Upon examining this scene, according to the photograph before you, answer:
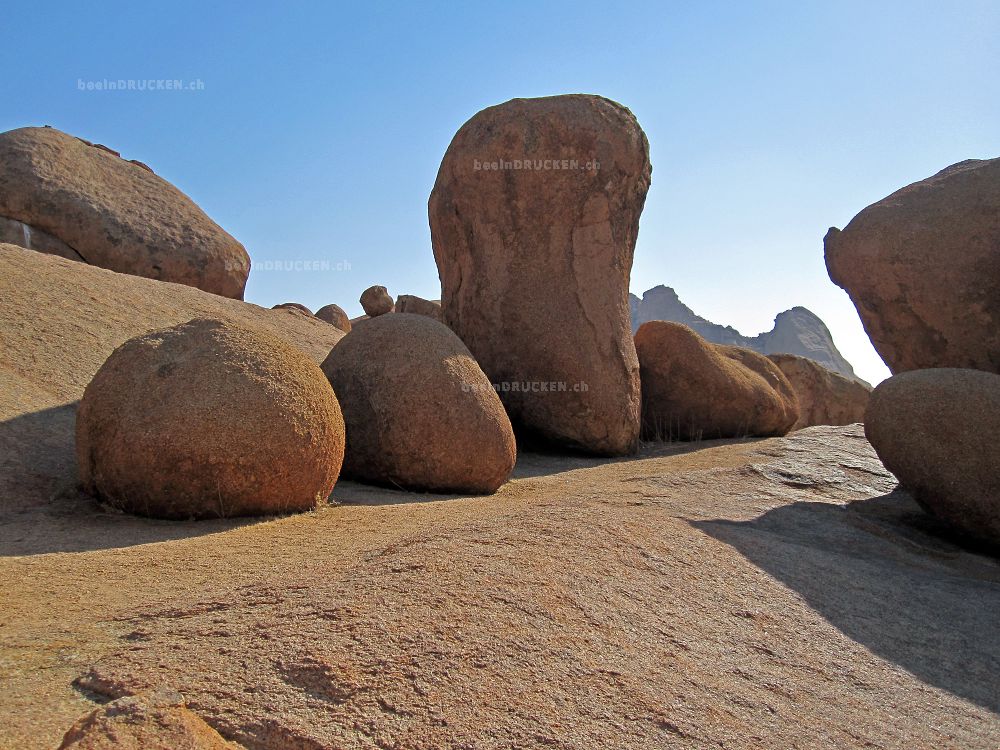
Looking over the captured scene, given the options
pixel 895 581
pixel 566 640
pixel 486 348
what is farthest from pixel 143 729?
pixel 486 348

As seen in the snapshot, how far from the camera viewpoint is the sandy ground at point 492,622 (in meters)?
1.71

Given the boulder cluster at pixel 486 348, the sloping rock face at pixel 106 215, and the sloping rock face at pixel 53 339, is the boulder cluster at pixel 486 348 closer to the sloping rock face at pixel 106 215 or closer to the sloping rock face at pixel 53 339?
the sloping rock face at pixel 106 215

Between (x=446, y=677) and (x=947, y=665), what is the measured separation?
69.1 inches

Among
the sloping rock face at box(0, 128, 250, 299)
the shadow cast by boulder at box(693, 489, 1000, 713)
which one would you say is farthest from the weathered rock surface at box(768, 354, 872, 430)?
the sloping rock face at box(0, 128, 250, 299)

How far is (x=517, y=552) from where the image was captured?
2549 millimetres

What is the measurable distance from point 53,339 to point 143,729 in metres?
4.19

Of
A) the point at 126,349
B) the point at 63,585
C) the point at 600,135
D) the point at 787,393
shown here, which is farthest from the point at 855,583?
the point at 787,393

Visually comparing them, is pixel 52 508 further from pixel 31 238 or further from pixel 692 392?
pixel 31 238

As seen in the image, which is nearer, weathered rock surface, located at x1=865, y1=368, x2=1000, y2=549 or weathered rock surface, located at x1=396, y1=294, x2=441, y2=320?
weathered rock surface, located at x1=865, y1=368, x2=1000, y2=549

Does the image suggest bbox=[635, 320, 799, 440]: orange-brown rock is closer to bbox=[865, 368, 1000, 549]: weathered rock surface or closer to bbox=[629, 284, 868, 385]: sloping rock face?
bbox=[865, 368, 1000, 549]: weathered rock surface

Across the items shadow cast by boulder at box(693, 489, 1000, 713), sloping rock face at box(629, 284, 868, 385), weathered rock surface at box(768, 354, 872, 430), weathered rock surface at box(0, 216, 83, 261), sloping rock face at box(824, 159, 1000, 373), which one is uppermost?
sloping rock face at box(629, 284, 868, 385)

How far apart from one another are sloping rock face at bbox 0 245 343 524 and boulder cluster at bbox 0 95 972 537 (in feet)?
1.16

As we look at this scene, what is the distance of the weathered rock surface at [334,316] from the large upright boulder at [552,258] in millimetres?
8214

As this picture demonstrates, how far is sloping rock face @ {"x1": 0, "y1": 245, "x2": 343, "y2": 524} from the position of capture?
3713 millimetres
